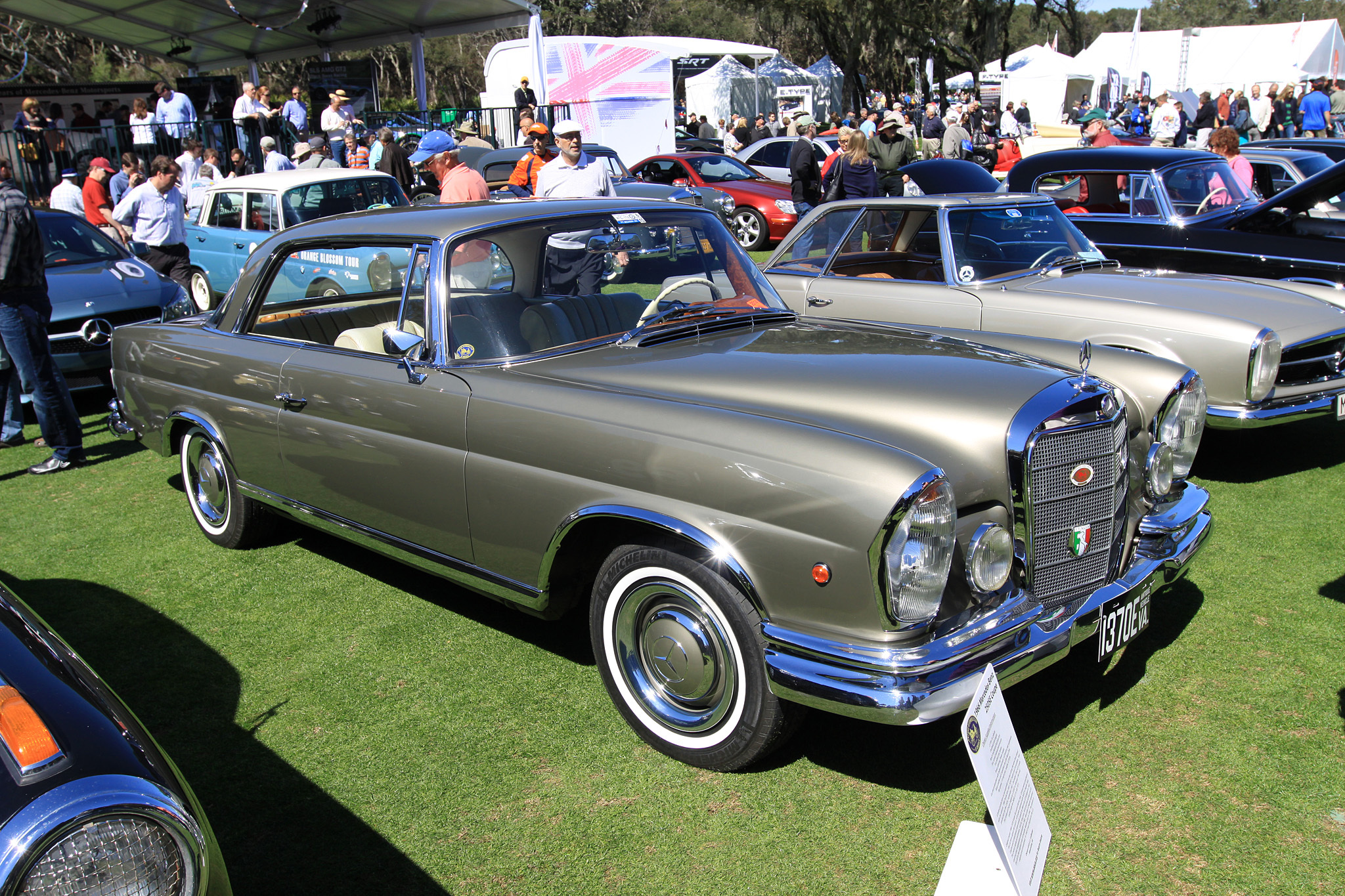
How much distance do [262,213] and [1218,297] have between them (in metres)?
8.63

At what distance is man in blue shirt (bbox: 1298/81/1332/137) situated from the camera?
18406 mm

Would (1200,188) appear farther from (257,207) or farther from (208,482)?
(257,207)

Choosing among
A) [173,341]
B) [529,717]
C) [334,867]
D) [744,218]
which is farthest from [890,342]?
[744,218]

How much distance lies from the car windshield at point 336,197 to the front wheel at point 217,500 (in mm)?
5030

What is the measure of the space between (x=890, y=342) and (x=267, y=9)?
20690 millimetres

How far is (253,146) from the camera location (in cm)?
1628

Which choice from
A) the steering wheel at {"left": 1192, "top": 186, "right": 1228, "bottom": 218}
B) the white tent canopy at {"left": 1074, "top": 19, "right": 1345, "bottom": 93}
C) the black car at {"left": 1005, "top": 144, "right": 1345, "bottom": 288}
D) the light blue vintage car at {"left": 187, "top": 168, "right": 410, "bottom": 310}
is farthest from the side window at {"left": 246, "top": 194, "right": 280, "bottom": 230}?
the white tent canopy at {"left": 1074, "top": 19, "right": 1345, "bottom": 93}

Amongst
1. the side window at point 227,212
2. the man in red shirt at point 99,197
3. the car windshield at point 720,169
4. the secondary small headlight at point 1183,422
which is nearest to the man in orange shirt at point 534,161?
the side window at point 227,212

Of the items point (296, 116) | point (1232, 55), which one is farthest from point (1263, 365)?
point (1232, 55)

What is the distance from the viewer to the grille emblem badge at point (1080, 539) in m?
3.03

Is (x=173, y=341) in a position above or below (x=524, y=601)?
above

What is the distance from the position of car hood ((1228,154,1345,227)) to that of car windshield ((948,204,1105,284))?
1.66 m

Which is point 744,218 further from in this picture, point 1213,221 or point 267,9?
point 267,9

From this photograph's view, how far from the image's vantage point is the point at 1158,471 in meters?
3.55
